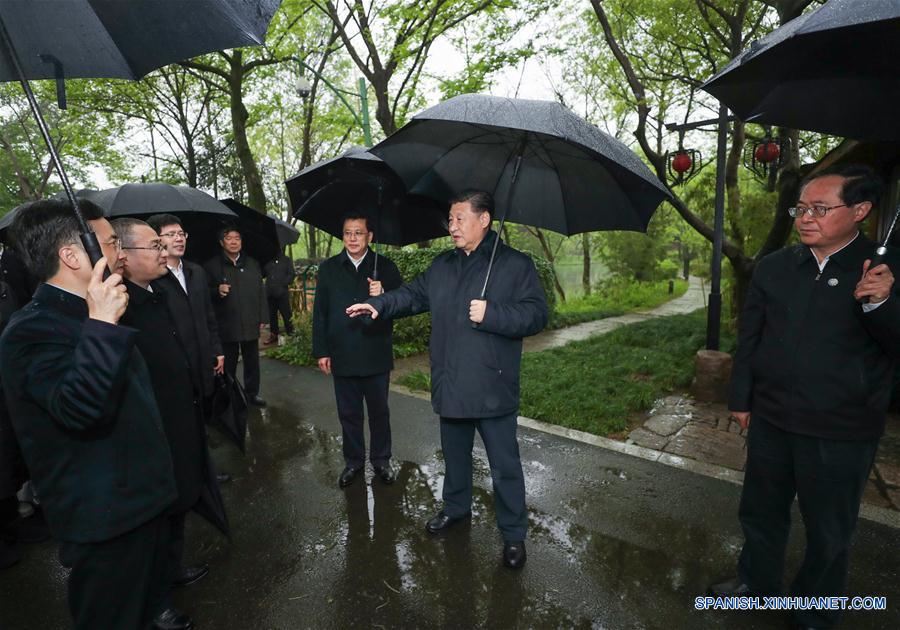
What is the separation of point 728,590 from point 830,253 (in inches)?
73.8

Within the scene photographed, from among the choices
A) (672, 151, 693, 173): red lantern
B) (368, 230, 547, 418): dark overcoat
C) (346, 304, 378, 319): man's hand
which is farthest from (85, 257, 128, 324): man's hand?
(672, 151, 693, 173): red lantern

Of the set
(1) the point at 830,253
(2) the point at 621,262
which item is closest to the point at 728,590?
(1) the point at 830,253

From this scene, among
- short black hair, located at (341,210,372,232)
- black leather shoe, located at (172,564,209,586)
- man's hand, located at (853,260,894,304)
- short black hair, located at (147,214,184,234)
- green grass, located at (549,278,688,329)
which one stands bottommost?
green grass, located at (549,278,688,329)

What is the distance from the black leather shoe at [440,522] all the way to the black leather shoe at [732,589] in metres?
1.55

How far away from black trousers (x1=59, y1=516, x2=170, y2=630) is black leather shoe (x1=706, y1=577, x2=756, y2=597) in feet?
9.36

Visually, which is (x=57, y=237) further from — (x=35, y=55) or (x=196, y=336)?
(x=196, y=336)

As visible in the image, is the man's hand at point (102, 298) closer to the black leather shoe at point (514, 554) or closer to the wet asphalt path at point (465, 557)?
the wet asphalt path at point (465, 557)

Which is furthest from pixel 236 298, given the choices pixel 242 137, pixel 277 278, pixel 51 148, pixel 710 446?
pixel 242 137

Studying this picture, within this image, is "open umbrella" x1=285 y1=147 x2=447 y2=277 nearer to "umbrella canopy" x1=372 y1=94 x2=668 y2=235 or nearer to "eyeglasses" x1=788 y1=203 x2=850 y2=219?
"umbrella canopy" x1=372 y1=94 x2=668 y2=235

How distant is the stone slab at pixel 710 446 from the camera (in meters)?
4.27

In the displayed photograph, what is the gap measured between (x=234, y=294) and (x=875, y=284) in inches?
211

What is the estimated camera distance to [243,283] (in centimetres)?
541

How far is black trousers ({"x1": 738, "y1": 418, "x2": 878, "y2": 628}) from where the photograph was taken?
220 cm

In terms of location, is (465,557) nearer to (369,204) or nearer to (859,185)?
(369,204)
